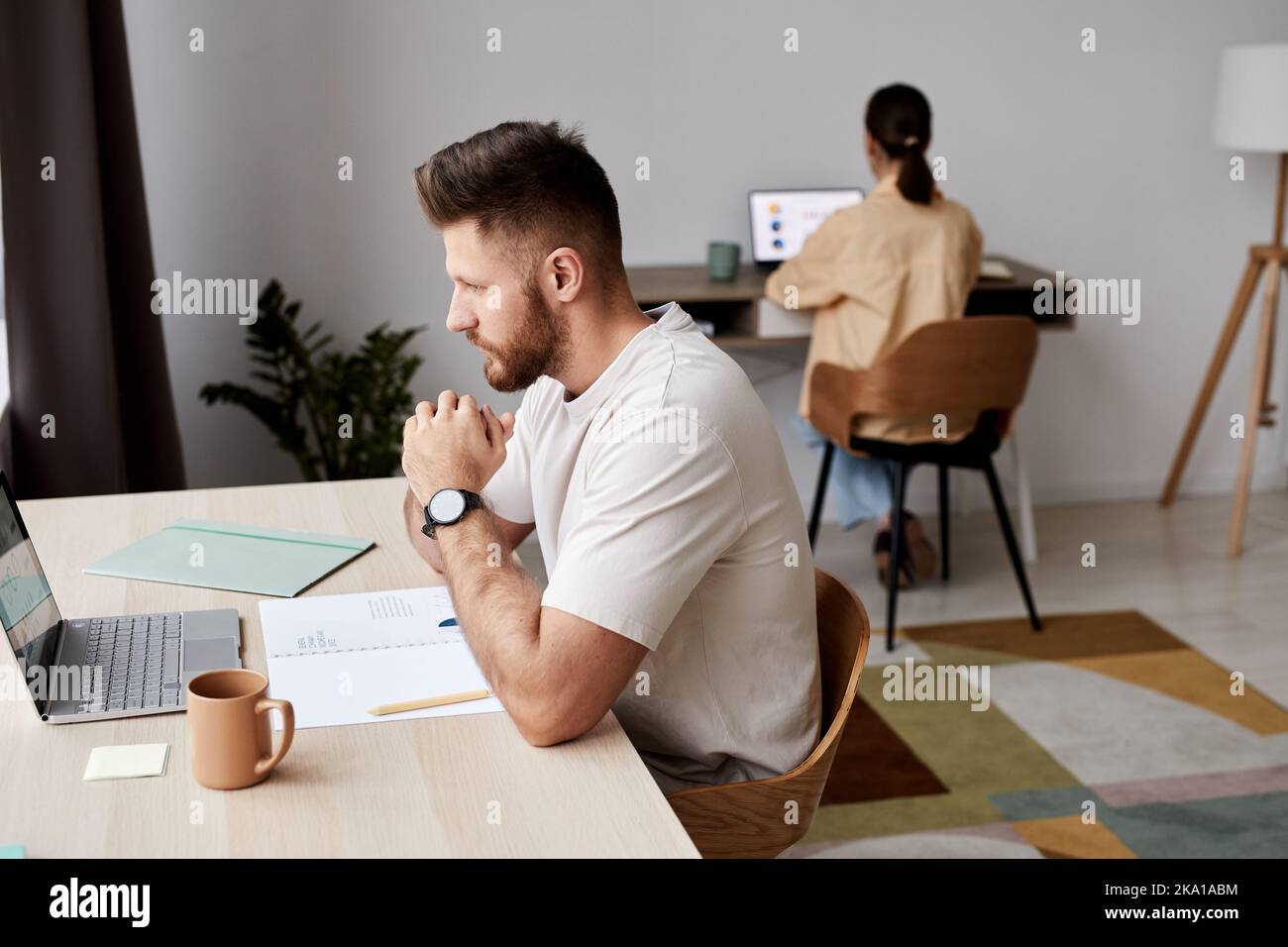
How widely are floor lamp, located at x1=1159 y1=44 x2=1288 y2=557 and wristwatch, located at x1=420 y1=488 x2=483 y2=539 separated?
3281 mm

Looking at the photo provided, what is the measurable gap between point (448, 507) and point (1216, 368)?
3542 millimetres

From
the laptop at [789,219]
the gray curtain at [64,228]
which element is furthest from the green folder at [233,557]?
the laptop at [789,219]

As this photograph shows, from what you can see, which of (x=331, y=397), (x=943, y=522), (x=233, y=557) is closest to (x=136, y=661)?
(x=233, y=557)

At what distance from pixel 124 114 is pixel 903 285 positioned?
1917 millimetres

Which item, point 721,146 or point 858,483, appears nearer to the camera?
point 858,483

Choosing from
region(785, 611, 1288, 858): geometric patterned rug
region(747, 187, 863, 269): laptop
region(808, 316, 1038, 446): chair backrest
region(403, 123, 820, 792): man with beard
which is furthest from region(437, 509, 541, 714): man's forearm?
region(747, 187, 863, 269): laptop

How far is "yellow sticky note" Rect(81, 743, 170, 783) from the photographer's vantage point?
48.9 inches

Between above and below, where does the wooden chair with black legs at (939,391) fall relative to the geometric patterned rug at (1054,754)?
above

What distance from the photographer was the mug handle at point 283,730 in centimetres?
121

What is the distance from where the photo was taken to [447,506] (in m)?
Result: 1.49

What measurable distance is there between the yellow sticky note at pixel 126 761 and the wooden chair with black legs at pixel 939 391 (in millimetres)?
2312

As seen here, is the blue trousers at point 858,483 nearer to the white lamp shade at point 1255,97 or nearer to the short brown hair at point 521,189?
the white lamp shade at point 1255,97

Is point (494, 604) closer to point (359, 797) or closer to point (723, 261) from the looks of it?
point (359, 797)
